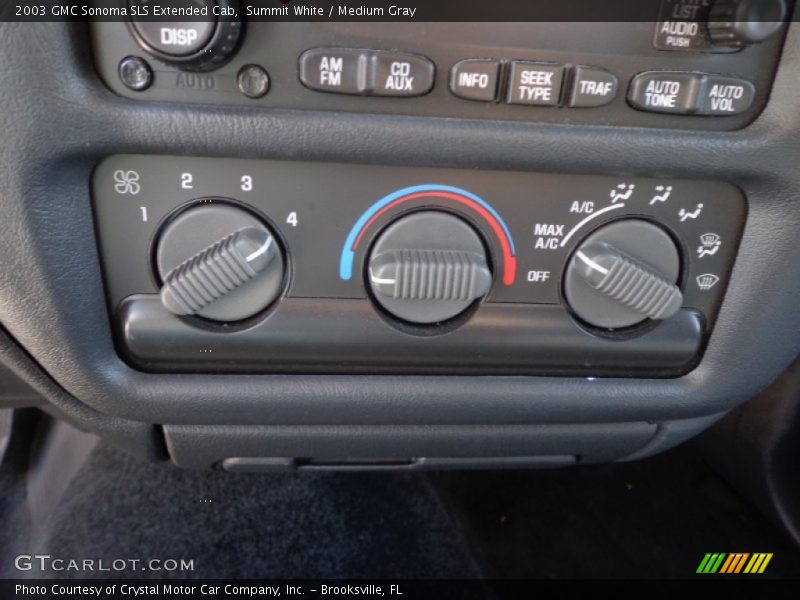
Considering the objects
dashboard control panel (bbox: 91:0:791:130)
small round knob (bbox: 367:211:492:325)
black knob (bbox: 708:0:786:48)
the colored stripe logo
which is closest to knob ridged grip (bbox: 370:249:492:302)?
small round knob (bbox: 367:211:492:325)

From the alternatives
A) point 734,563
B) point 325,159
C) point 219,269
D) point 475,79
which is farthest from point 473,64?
point 734,563

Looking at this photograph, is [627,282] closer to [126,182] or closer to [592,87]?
[592,87]

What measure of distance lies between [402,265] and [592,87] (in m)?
0.19

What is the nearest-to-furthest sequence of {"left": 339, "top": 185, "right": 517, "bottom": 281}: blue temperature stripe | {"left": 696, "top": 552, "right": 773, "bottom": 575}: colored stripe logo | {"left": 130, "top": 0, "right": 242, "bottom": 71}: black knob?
{"left": 130, "top": 0, "right": 242, "bottom": 71}: black knob
{"left": 339, "top": 185, "right": 517, "bottom": 281}: blue temperature stripe
{"left": 696, "top": 552, "right": 773, "bottom": 575}: colored stripe logo

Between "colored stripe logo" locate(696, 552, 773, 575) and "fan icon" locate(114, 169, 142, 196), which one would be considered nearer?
"fan icon" locate(114, 169, 142, 196)

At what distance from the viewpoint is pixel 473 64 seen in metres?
0.46

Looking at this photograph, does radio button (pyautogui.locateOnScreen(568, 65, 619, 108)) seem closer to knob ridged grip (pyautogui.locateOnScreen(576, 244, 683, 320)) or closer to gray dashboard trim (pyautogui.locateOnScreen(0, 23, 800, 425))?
gray dashboard trim (pyautogui.locateOnScreen(0, 23, 800, 425))

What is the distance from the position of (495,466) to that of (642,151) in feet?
1.27

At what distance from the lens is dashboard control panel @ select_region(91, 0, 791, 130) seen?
1.47ft

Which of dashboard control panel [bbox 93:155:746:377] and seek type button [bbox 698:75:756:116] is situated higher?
seek type button [bbox 698:75:756:116]

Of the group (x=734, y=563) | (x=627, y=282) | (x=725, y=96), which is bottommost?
(x=734, y=563)

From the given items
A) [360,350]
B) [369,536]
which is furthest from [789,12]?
[369,536]

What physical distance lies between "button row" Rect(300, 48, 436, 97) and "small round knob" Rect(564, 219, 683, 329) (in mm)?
203

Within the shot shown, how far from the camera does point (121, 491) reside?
3.08 ft
